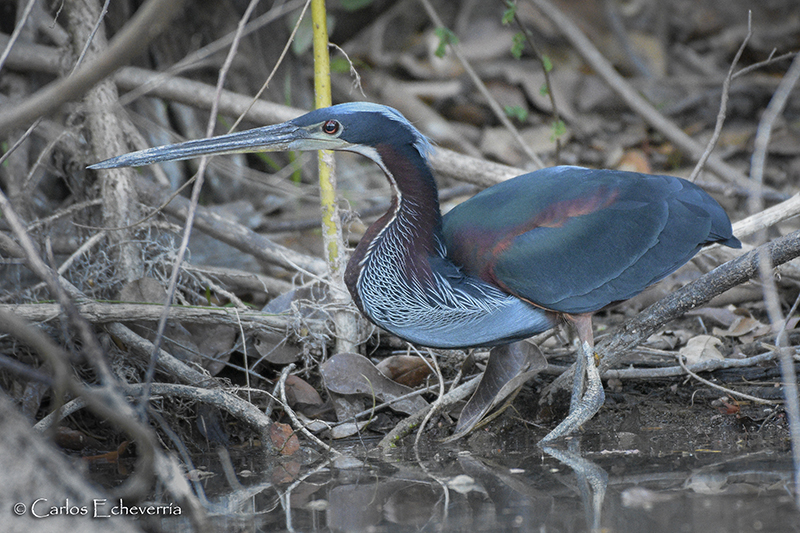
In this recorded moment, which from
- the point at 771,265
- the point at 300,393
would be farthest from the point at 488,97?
the point at 771,265

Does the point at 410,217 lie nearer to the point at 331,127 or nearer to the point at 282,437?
the point at 331,127

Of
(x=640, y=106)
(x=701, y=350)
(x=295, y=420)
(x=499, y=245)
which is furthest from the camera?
(x=640, y=106)

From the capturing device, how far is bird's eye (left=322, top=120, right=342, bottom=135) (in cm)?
325

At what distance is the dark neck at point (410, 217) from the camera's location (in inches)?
133

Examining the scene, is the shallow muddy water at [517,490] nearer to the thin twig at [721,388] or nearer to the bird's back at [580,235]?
the thin twig at [721,388]

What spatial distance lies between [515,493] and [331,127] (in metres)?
1.65

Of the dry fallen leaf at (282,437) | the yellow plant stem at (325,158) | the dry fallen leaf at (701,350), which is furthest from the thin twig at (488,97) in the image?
the dry fallen leaf at (282,437)

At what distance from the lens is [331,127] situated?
3.26 m

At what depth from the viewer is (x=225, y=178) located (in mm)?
6059

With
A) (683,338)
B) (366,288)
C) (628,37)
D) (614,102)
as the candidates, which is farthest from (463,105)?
(366,288)

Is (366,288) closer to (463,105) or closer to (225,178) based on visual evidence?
(225,178)

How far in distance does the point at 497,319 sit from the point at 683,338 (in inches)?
60.5

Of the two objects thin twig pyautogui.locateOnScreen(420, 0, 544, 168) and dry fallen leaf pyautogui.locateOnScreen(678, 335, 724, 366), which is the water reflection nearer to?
dry fallen leaf pyautogui.locateOnScreen(678, 335, 724, 366)

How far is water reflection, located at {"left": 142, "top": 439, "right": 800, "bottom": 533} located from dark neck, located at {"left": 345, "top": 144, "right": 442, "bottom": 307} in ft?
2.65
